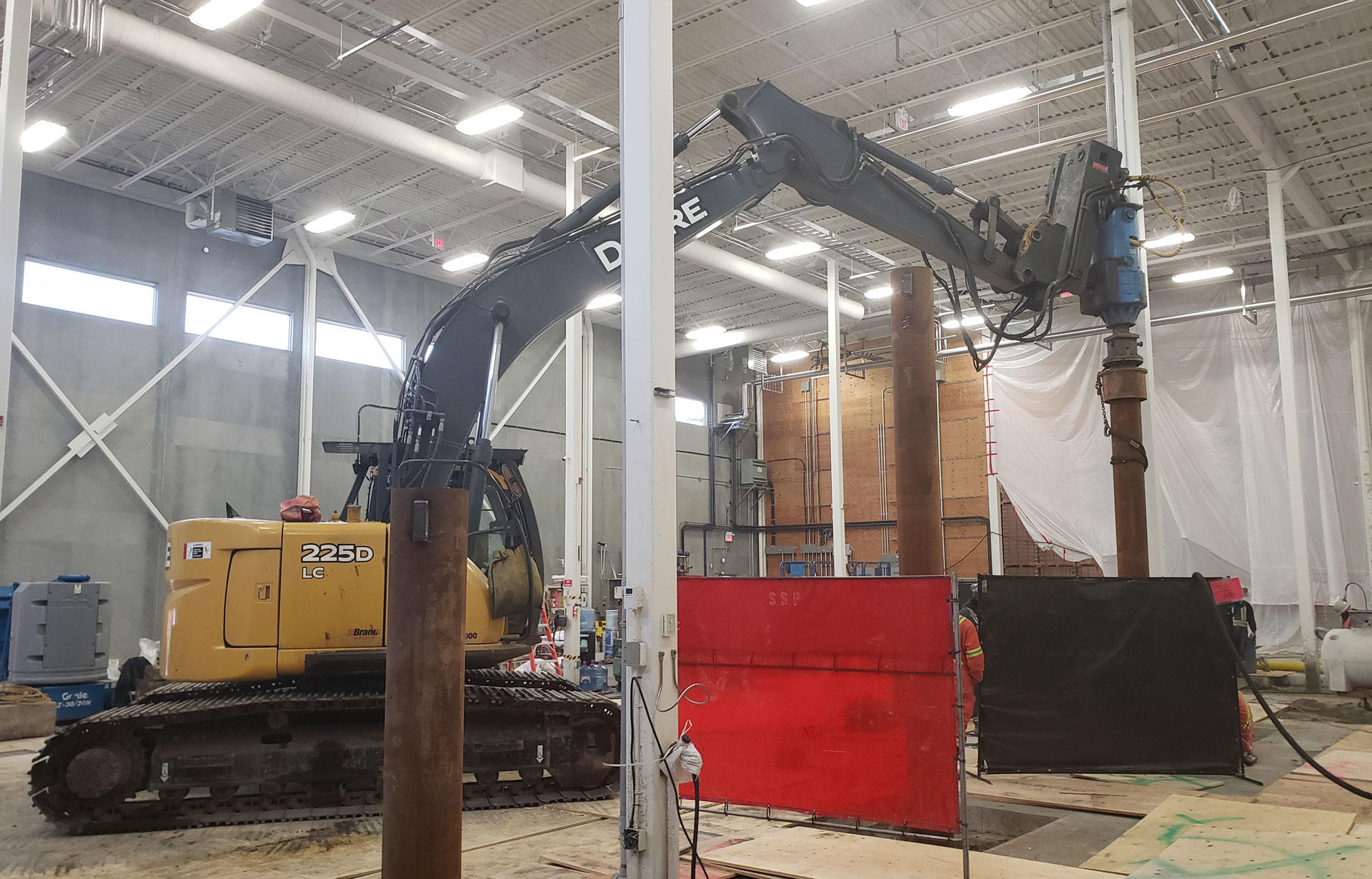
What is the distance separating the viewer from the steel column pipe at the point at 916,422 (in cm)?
844

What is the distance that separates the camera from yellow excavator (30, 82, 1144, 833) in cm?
784

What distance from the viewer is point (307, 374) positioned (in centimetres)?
1911

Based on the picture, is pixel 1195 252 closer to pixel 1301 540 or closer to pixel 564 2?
pixel 1301 540

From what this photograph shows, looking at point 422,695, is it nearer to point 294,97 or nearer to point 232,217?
point 294,97

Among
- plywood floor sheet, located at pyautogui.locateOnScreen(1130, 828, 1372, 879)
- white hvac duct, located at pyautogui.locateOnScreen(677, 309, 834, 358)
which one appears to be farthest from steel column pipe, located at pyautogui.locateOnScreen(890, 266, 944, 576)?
white hvac duct, located at pyautogui.locateOnScreen(677, 309, 834, 358)

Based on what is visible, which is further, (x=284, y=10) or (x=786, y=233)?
(x=786, y=233)

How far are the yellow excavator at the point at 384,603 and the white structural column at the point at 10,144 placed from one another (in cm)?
396

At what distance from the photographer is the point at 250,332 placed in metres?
18.6

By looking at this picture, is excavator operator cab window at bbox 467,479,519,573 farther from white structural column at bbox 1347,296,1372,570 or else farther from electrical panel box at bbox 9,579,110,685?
white structural column at bbox 1347,296,1372,570

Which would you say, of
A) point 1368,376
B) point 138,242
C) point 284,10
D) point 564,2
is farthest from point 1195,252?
point 138,242

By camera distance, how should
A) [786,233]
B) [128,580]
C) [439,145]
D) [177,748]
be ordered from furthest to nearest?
[786,233], [128,580], [439,145], [177,748]

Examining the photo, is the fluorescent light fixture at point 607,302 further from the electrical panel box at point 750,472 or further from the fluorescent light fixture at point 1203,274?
the fluorescent light fixture at point 1203,274

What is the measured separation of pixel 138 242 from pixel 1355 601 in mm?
23066

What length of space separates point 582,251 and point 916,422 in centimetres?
307
